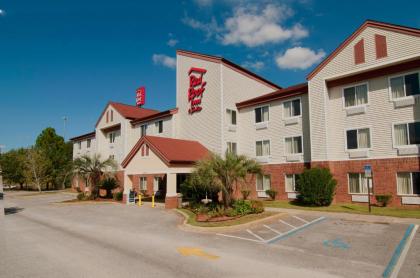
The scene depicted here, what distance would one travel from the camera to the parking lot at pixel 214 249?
9320mm

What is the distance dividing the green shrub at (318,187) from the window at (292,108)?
630cm

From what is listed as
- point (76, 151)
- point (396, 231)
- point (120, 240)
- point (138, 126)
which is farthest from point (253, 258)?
point (76, 151)

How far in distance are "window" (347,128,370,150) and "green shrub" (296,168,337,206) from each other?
294 centimetres

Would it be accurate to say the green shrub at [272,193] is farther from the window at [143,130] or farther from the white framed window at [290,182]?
the window at [143,130]

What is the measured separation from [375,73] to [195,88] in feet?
56.3

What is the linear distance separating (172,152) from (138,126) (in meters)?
14.9

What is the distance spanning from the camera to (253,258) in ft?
34.8

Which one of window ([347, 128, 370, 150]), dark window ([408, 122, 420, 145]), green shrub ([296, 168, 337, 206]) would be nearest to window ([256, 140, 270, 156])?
green shrub ([296, 168, 337, 206])

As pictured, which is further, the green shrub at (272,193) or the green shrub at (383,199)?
the green shrub at (272,193)

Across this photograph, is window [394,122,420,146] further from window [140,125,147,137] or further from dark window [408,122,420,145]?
window [140,125,147,137]

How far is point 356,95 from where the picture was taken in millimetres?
Answer: 23234

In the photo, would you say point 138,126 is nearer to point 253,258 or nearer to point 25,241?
point 25,241

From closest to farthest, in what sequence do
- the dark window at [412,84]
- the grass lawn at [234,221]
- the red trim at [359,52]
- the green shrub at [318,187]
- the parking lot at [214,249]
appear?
the parking lot at [214,249], the grass lawn at [234,221], the dark window at [412,84], the green shrub at [318,187], the red trim at [359,52]

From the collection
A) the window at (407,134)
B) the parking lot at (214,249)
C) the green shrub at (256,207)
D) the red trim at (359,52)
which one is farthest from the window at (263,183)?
the red trim at (359,52)
